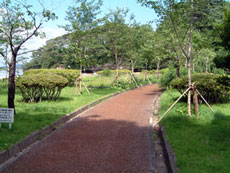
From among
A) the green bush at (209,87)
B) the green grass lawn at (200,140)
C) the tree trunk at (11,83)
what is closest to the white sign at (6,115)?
the tree trunk at (11,83)

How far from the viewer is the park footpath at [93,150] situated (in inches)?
195

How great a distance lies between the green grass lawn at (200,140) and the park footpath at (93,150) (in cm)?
61

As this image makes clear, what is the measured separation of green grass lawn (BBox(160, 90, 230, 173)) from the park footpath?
2.00ft

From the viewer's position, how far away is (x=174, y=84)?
41.6 ft

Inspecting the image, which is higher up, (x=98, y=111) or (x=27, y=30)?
(x=27, y=30)

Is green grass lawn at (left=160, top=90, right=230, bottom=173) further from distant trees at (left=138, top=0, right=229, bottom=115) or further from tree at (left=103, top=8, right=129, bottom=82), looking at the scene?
tree at (left=103, top=8, right=129, bottom=82)

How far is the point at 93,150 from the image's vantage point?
19.6 feet

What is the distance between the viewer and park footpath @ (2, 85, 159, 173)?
4941mm

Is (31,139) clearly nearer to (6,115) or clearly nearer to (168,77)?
(6,115)

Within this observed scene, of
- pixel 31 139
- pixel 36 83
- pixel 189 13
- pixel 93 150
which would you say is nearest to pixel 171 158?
pixel 93 150

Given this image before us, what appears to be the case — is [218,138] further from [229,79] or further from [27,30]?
[27,30]

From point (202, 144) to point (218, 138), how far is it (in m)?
0.68

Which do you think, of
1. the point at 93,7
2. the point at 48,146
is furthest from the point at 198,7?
the point at 93,7

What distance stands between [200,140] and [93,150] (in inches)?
96.3
